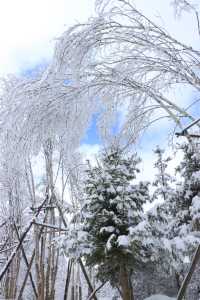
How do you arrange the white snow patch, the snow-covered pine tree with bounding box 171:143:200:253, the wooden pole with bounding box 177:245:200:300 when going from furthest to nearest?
the snow-covered pine tree with bounding box 171:143:200:253, the white snow patch, the wooden pole with bounding box 177:245:200:300

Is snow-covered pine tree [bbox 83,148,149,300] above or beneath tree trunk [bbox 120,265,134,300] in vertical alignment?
above

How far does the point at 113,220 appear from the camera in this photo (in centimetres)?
955

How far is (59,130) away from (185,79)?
3.86ft

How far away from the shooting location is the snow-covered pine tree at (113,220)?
9195mm

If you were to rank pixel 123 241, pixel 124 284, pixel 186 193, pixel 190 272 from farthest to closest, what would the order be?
1. pixel 186 193
2. pixel 124 284
3. pixel 123 241
4. pixel 190 272

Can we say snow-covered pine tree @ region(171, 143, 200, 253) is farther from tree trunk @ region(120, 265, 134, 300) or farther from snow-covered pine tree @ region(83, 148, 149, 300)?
tree trunk @ region(120, 265, 134, 300)

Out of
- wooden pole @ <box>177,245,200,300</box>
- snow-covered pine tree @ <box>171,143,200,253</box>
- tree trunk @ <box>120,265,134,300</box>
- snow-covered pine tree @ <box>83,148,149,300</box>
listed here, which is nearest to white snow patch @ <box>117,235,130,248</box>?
snow-covered pine tree @ <box>83,148,149,300</box>

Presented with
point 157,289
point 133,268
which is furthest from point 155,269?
point 157,289

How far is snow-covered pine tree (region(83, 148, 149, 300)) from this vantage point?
920cm

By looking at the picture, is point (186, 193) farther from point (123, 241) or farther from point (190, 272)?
point (190, 272)

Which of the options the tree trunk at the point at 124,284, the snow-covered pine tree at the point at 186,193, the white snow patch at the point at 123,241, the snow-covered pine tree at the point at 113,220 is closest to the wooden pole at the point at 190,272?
the white snow patch at the point at 123,241

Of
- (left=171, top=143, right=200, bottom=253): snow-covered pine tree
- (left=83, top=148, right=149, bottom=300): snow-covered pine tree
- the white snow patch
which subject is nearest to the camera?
the white snow patch

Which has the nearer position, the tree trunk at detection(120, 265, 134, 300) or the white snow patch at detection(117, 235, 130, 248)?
the white snow patch at detection(117, 235, 130, 248)

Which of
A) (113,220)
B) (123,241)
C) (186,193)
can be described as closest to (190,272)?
(123,241)
